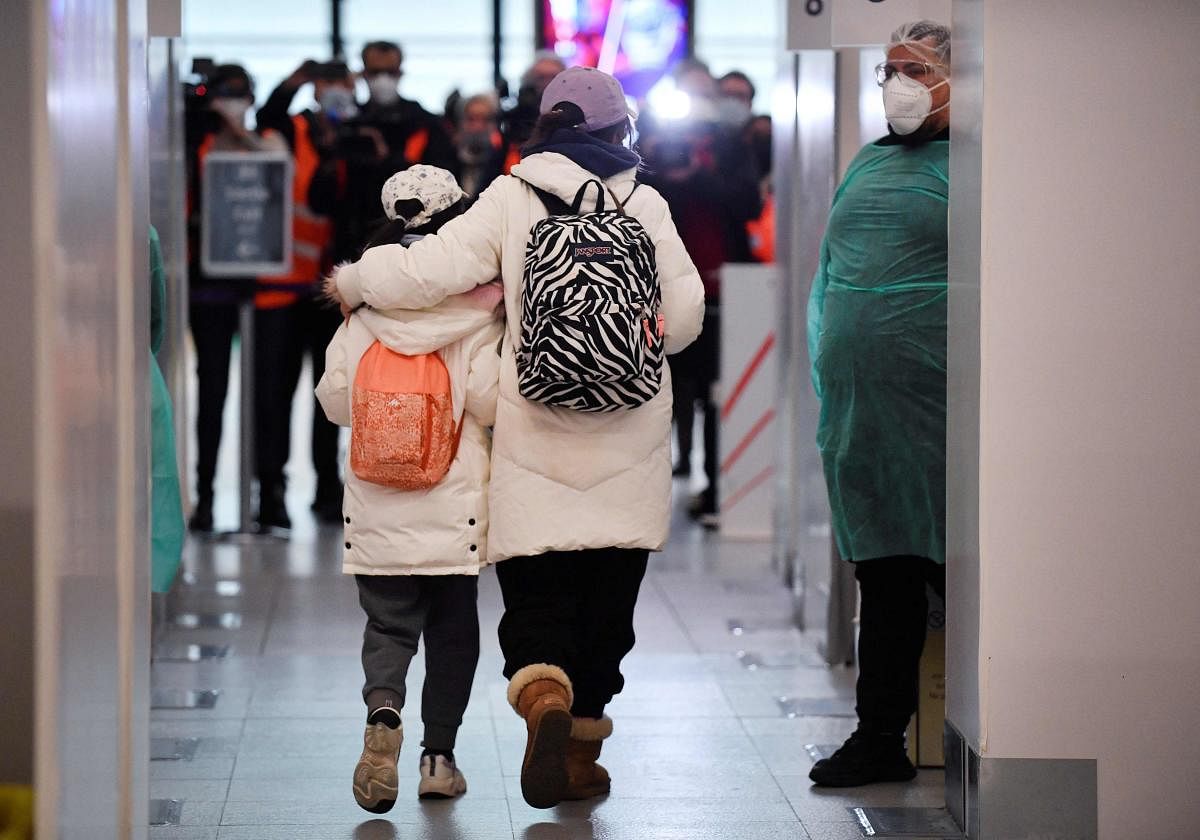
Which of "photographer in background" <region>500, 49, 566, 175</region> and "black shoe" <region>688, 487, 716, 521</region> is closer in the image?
"photographer in background" <region>500, 49, 566, 175</region>

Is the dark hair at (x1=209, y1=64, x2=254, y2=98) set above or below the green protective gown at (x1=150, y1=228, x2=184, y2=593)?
above

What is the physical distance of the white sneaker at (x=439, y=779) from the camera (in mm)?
4211

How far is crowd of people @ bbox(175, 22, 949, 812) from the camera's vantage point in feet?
12.8

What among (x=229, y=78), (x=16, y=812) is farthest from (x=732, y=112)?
(x=16, y=812)

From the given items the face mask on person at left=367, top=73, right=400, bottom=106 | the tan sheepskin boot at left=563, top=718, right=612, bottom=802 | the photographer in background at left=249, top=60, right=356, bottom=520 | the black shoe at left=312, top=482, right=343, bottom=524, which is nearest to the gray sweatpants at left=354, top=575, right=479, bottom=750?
the tan sheepskin boot at left=563, top=718, right=612, bottom=802

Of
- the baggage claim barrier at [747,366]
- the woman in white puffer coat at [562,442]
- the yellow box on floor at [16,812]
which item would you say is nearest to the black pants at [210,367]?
the baggage claim barrier at [747,366]

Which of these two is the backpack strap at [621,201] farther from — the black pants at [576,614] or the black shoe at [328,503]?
the black shoe at [328,503]

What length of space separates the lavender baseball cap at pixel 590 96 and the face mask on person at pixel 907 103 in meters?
0.61

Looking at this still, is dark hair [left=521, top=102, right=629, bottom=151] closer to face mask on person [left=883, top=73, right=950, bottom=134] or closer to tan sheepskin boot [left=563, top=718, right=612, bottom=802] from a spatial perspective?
face mask on person [left=883, top=73, right=950, bottom=134]

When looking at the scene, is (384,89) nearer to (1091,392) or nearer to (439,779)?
(439,779)

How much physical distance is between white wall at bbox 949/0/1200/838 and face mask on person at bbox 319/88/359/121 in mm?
5487

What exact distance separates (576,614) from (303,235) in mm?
5008

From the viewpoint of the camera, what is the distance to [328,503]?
358 inches

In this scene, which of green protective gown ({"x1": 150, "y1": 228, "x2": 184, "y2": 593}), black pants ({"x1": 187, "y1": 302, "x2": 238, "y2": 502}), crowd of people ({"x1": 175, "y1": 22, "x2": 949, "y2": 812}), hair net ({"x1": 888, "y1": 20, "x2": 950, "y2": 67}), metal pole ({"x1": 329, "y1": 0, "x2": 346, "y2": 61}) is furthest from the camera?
metal pole ({"x1": 329, "y1": 0, "x2": 346, "y2": 61})
